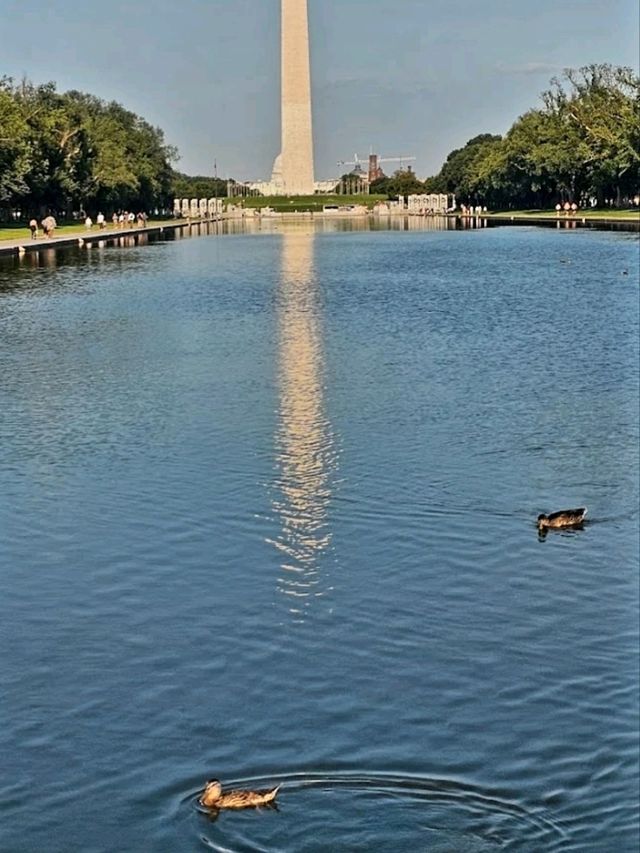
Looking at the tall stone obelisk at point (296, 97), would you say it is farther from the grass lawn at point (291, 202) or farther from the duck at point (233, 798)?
the duck at point (233, 798)

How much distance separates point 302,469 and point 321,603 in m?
4.42

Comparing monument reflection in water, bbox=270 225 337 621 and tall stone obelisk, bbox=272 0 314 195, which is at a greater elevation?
tall stone obelisk, bbox=272 0 314 195

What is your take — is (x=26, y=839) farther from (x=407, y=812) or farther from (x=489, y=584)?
(x=489, y=584)

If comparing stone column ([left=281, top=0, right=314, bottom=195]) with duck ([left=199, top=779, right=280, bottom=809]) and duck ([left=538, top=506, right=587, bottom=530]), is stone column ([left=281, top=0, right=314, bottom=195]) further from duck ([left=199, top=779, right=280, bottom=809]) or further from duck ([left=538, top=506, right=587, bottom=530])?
duck ([left=199, top=779, right=280, bottom=809])

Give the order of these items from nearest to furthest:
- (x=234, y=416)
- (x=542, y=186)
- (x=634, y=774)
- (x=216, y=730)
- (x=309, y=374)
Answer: (x=634, y=774) < (x=216, y=730) < (x=234, y=416) < (x=309, y=374) < (x=542, y=186)

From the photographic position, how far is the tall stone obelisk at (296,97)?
112 meters

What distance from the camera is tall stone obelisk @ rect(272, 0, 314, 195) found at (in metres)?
112

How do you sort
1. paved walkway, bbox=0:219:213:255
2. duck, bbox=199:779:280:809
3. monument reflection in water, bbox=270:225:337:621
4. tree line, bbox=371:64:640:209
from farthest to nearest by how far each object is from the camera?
tree line, bbox=371:64:640:209
paved walkway, bbox=0:219:213:255
monument reflection in water, bbox=270:225:337:621
duck, bbox=199:779:280:809

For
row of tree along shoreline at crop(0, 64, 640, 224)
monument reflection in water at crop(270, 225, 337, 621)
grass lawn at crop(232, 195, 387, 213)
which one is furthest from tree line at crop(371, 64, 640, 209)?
monument reflection in water at crop(270, 225, 337, 621)

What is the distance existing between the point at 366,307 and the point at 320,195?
12680cm

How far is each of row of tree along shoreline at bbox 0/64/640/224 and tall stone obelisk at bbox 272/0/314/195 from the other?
34.7 ft

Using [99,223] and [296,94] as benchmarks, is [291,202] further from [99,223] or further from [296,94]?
[99,223]

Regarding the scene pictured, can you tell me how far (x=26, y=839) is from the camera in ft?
24.6

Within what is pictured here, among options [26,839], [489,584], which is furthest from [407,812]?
[489,584]
